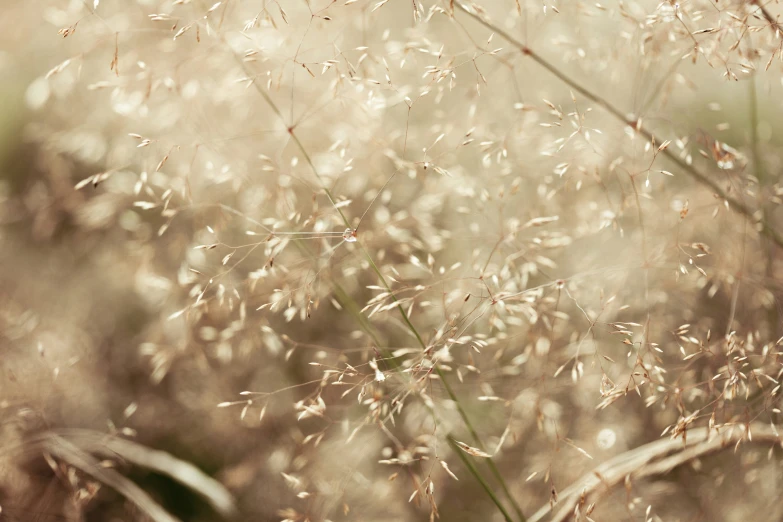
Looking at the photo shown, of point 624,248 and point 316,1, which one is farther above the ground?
point 316,1

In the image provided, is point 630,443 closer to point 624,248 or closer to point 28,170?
point 624,248

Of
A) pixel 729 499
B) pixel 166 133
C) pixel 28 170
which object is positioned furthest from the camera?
pixel 28 170

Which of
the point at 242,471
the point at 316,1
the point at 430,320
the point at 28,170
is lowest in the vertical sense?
the point at 242,471

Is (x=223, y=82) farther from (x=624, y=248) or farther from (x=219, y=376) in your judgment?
(x=624, y=248)

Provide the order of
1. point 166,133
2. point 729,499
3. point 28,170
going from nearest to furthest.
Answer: point 729,499, point 166,133, point 28,170

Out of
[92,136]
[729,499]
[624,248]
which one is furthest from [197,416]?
[729,499]

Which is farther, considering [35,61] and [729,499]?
[35,61]

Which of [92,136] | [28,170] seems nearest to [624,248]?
[92,136]
